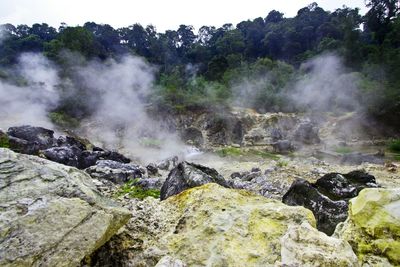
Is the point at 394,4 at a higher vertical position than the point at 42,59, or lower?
higher

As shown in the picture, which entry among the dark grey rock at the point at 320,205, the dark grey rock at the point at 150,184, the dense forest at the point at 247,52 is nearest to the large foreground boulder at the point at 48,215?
the dark grey rock at the point at 320,205

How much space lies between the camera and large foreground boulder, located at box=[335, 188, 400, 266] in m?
2.35

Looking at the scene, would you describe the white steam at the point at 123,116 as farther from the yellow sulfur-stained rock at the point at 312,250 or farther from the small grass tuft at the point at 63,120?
the yellow sulfur-stained rock at the point at 312,250

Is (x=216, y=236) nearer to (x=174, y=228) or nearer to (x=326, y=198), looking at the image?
(x=174, y=228)

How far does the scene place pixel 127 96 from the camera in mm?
29906

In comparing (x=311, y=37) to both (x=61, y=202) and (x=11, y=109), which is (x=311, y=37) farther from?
(x=61, y=202)

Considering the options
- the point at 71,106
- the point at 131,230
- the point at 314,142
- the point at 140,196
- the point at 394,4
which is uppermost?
the point at 394,4

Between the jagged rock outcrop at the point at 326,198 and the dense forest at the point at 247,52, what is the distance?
75.7 ft

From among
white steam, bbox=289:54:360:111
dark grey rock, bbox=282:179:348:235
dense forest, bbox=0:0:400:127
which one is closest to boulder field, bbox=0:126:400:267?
dark grey rock, bbox=282:179:348:235

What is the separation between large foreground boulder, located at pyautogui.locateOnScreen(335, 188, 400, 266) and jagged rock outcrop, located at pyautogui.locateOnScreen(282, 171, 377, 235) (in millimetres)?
1648

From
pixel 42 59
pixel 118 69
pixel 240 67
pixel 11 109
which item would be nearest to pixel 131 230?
pixel 11 109

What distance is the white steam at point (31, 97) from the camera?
22.2 metres

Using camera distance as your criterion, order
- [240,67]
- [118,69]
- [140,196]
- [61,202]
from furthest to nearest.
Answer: [240,67], [118,69], [140,196], [61,202]

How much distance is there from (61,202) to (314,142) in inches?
906
